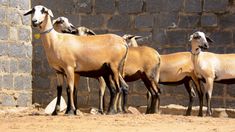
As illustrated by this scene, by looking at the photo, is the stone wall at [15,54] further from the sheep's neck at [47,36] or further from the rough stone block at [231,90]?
the rough stone block at [231,90]

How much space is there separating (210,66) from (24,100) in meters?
4.78

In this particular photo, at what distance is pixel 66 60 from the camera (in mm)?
10281


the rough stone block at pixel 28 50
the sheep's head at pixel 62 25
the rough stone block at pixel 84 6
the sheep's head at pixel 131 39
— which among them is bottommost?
the rough stone block at pixel 28 50

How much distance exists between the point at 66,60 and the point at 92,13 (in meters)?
3.98

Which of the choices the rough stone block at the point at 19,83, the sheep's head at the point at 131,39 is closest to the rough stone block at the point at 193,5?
the sheep's head at the point at 131,39

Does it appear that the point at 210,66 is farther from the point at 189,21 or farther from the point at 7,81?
the point at 7,81

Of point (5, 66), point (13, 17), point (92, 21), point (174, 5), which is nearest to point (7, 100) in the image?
point (5, 66)

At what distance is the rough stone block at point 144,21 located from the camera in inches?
535

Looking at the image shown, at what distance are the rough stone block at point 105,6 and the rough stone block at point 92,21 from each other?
16 centimetres

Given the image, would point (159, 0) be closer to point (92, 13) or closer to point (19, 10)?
point (92, 13)

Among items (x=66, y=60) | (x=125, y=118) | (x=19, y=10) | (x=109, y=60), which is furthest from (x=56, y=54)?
(x=19, y=10)

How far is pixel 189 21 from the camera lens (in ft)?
43.4

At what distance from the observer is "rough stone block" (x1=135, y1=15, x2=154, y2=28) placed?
44.6ft

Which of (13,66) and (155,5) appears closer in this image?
(155,5)
